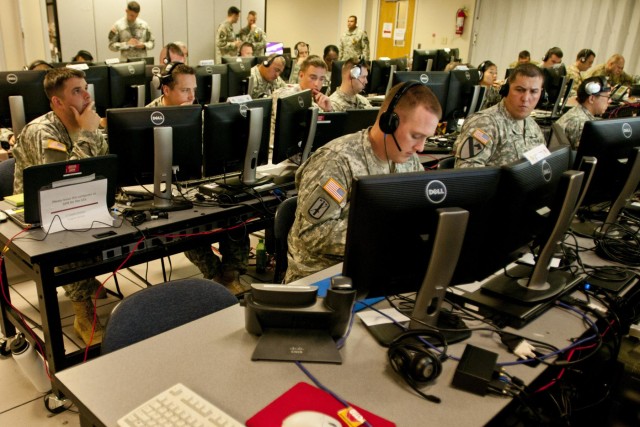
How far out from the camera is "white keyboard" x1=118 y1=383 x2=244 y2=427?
1.07m

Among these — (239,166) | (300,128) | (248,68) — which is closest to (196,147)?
(239,166)

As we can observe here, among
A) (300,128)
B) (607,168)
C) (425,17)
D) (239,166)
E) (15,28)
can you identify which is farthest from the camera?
(425,17)

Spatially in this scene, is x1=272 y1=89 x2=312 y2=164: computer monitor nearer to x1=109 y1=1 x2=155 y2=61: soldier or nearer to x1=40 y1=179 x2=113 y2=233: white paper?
x1=40 y1=179 x2=113 y2=233: white paper

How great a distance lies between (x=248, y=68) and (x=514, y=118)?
353 cm

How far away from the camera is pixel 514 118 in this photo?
10.0ft

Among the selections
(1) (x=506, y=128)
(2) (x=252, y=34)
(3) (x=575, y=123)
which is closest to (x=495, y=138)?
(1) (x=506, y=128)

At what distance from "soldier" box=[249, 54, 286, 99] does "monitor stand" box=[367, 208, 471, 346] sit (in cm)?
433

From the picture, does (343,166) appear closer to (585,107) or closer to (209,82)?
(585,107)

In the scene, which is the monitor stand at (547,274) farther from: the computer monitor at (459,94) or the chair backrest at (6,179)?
the computer monitor at (459,94)

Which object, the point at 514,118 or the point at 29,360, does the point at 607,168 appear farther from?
the point at 29,360

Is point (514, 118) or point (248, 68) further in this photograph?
point (248, 68)

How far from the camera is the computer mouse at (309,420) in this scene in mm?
1084

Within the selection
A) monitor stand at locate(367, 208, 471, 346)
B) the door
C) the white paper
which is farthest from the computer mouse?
the door

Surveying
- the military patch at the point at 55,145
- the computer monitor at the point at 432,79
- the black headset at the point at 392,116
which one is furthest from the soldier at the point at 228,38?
the black headset at the point at 392,116
